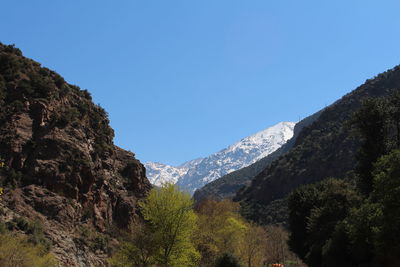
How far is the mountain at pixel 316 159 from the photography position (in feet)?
362

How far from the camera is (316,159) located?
117562 mm

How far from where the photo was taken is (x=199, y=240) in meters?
60.7

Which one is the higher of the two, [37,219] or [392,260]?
[37,219]

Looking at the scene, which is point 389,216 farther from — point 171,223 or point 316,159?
point 316,159

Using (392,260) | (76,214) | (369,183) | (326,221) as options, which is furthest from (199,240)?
(392,260)

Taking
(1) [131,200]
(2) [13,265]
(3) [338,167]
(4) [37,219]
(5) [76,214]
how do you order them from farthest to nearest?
(3) [338,167] < (1) [131,200] < (5) [76,214] < (4) [37,219] < (2) [13,265]

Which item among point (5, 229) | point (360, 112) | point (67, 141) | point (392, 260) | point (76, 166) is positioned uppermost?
point (67, 141)

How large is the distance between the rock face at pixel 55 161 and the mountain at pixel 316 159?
57.1 meters

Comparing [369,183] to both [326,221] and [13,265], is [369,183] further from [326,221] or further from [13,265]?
[13,265]

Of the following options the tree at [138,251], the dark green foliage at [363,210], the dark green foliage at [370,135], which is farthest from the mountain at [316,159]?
the tree at [138,251]

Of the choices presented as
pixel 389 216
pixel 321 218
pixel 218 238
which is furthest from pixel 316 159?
pixel 389 216

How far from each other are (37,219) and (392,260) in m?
39.6

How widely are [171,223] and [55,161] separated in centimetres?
2279

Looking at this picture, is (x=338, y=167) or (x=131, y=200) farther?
(x=338, y=167)
